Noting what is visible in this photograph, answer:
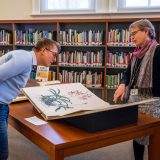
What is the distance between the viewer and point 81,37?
183 inches

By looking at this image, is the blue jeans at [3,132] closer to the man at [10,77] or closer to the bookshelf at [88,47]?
the man at [10,77]

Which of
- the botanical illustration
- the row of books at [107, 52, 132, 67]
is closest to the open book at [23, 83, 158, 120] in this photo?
the botanical illustration

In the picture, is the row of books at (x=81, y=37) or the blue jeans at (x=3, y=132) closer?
the blue jeans at (x=3, y=132)

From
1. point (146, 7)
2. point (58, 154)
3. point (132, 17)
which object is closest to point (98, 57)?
point (132, 17)

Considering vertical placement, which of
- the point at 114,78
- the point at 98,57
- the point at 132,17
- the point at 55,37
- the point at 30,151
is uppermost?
the point at 132,17

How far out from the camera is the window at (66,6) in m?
4.91

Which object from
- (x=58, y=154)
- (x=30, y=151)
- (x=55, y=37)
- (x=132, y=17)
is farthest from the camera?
(x=55, y=37)

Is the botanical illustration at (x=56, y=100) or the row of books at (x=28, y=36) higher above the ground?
the row of books at (x=28, y=36)

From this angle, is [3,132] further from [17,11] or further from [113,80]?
[17,11]

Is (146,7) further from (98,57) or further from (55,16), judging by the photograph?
(55,16)

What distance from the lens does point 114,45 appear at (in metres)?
4.50

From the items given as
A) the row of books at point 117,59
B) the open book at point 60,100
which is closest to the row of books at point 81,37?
the row of books at point 117,59

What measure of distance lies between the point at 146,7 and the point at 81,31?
47.3 inches

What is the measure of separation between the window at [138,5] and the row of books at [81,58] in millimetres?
927
